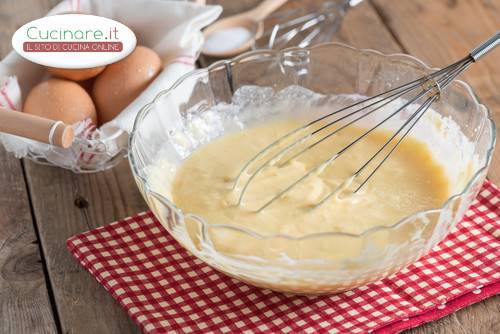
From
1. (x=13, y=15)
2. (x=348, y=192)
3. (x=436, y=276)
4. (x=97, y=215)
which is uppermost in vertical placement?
(x=13, y=15)

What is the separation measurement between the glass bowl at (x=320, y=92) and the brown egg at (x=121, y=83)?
0.31 ft

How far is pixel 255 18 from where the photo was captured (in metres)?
1.56

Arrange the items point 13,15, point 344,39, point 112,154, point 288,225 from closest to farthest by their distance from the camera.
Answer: point 288,225 → point 112,154 → point 344,39 → point 13,15

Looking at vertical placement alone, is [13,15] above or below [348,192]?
above

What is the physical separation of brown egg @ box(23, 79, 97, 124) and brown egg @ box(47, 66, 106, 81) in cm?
2

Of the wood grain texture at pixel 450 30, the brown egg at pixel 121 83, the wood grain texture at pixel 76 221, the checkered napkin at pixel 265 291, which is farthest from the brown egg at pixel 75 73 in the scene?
the wood grain texture at pixel 450 30

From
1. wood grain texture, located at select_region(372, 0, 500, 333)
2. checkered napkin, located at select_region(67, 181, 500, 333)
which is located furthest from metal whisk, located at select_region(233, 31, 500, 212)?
wood grain texture, located at select_region(372, 0, 500, 333)

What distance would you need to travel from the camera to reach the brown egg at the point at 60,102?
47.5 inches

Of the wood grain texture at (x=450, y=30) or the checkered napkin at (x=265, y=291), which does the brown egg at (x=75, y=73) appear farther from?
the wood grain texture at (x=450, y=30)

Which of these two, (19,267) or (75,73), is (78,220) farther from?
(75,73)

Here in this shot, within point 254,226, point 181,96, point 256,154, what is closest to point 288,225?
point 254,226

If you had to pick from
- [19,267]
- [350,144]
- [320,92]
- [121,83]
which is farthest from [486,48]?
[19,267]

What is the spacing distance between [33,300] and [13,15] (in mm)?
792

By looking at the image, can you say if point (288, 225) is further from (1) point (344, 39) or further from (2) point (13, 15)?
(2) point (13, 15)
